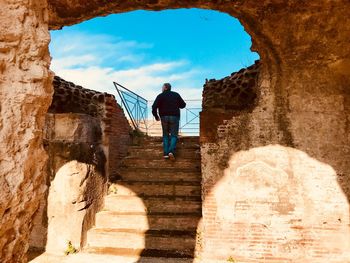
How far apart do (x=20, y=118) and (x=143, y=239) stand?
4199mm

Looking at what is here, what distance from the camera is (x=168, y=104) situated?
7148mm

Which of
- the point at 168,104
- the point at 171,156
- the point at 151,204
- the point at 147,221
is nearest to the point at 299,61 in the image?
the point at 168,104

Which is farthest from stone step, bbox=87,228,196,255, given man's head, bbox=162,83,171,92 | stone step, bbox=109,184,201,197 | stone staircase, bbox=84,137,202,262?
man's head, bbox=162,83,171,92

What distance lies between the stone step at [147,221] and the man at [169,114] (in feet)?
5.44

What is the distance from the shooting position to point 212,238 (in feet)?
17.5

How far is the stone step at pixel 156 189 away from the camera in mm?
6469

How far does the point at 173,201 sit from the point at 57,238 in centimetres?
222

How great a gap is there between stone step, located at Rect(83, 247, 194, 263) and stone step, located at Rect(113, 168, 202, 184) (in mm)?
1706

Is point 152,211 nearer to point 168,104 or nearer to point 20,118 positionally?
point 168,104

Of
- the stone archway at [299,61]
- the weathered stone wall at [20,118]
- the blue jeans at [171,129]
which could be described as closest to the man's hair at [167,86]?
the blue jeans at [171,129]

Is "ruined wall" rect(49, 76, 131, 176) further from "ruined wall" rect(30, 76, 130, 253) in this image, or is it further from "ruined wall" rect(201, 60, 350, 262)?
"ruined wall" rect(201, 60, 350, 262)

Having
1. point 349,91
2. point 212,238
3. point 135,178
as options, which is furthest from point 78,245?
point 349,91

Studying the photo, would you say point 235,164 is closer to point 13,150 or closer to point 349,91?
point 349,91

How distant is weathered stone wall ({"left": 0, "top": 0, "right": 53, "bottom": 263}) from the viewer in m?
1.86
